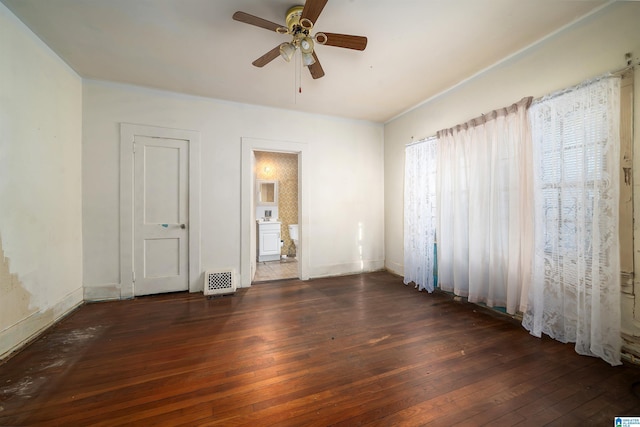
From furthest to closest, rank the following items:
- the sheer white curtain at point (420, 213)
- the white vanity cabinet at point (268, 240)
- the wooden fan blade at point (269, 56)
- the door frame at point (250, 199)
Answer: the white vanity cabinet at point (268, 240) < the door frame at point (250, 199) < the sheer white curtain at point (420, 213) < the wooden fan blade at point (269, 56)

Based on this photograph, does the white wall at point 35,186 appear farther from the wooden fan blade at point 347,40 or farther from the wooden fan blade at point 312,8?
the wooden fan blade at point 347,40

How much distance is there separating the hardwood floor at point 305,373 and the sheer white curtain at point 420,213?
0.79 m

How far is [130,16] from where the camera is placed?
204 cm

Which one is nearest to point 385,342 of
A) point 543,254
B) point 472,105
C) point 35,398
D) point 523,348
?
point 523,348

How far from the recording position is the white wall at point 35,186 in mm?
1971

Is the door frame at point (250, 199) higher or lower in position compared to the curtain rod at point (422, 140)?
lower

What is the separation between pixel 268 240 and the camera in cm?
556

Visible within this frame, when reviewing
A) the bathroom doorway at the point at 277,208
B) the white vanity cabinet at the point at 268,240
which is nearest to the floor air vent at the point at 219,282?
the bathroom doorway at the point at 277,208

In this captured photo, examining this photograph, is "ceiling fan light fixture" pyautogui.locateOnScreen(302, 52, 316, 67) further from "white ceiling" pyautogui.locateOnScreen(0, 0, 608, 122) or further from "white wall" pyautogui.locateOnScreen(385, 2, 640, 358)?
"white wall" pyautogui.locateOnScreen(385, 2, 640, 358)

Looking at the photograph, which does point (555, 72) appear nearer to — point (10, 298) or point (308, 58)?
point (308, 58)

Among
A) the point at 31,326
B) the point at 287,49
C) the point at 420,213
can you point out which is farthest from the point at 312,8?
the point at 31,326

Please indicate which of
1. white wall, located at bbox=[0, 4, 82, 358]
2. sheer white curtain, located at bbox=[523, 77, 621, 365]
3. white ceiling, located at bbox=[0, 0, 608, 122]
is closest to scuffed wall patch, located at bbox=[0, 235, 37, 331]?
white wall, located at bbox=[0, 4, 82, 358]

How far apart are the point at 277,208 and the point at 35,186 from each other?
4070mm

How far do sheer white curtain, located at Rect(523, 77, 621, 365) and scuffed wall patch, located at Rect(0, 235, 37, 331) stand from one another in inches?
177
